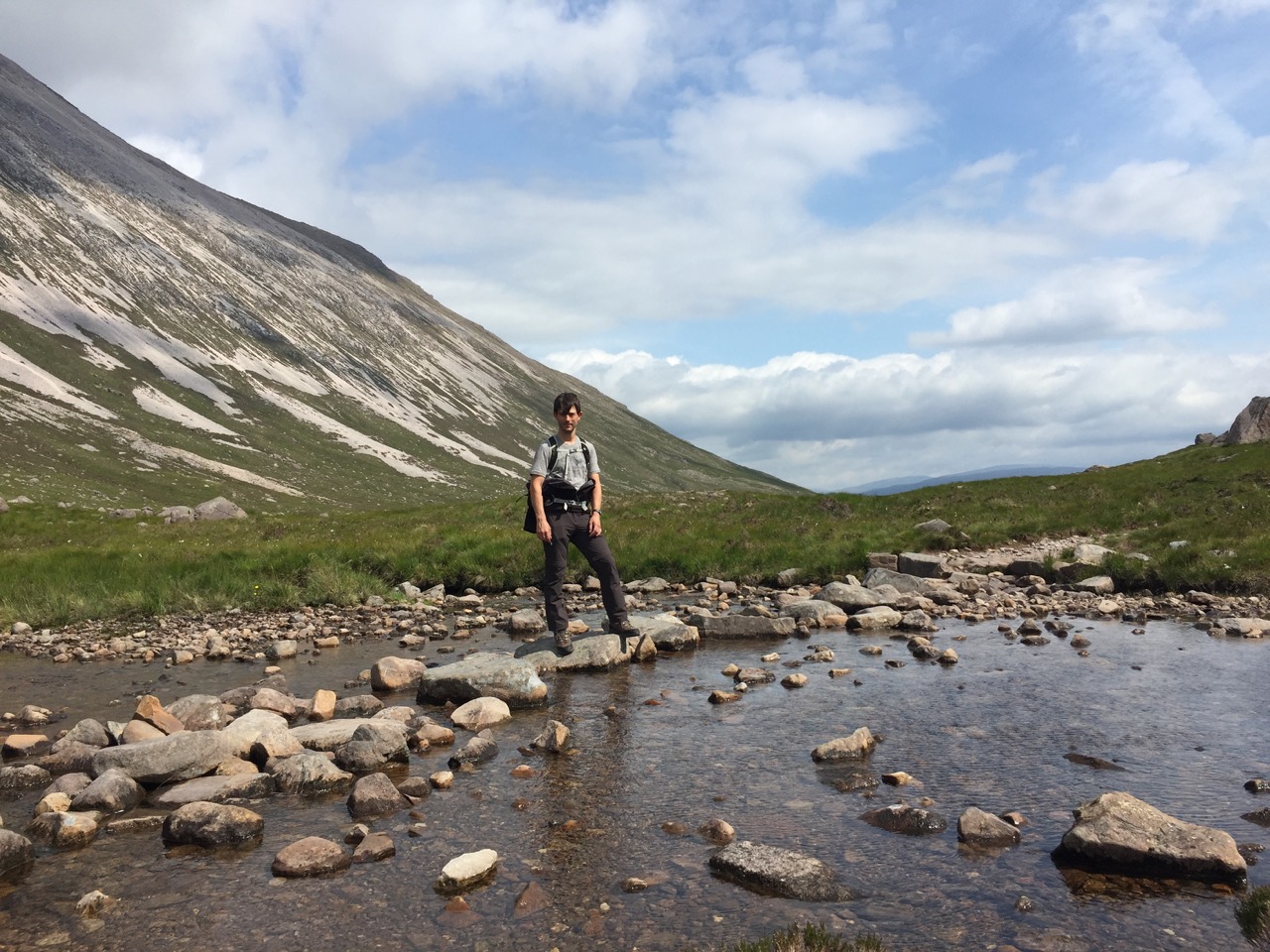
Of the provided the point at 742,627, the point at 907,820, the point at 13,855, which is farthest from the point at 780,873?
the point at 742,627

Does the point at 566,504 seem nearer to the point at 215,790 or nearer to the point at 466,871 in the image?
the point at 215,790

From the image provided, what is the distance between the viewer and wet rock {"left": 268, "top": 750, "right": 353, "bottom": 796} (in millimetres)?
8148

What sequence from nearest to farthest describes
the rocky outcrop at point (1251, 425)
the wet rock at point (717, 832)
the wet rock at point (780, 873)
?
the wet rock at point (780, 873), the wet rock at point (717, 832), the rocky outcrop at point (1251, 425)

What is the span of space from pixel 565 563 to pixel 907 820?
8091 mm

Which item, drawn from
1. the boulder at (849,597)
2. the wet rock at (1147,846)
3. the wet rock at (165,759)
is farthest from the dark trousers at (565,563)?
the wet rock at (1147,846)

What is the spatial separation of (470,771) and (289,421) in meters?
152

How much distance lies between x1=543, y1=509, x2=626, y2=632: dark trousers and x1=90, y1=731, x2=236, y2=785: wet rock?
241 inches

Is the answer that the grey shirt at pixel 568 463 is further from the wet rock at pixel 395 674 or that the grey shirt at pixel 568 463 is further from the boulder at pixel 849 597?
the boulder at pixel 849 597

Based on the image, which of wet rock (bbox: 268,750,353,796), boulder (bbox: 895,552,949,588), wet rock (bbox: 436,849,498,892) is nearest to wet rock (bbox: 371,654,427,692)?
wet rock (bbox: 268,750,353,796)

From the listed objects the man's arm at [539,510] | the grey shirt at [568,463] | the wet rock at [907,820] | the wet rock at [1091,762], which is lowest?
the wet rock at [907,820]

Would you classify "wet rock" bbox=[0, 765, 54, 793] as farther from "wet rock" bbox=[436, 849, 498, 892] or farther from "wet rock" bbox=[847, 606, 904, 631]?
"wet rock" bbox=[847, 606, 904, 631]

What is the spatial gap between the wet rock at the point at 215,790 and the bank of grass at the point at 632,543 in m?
12.9

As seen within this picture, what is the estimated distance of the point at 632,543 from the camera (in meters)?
25.8

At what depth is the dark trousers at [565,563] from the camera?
13925 mm
